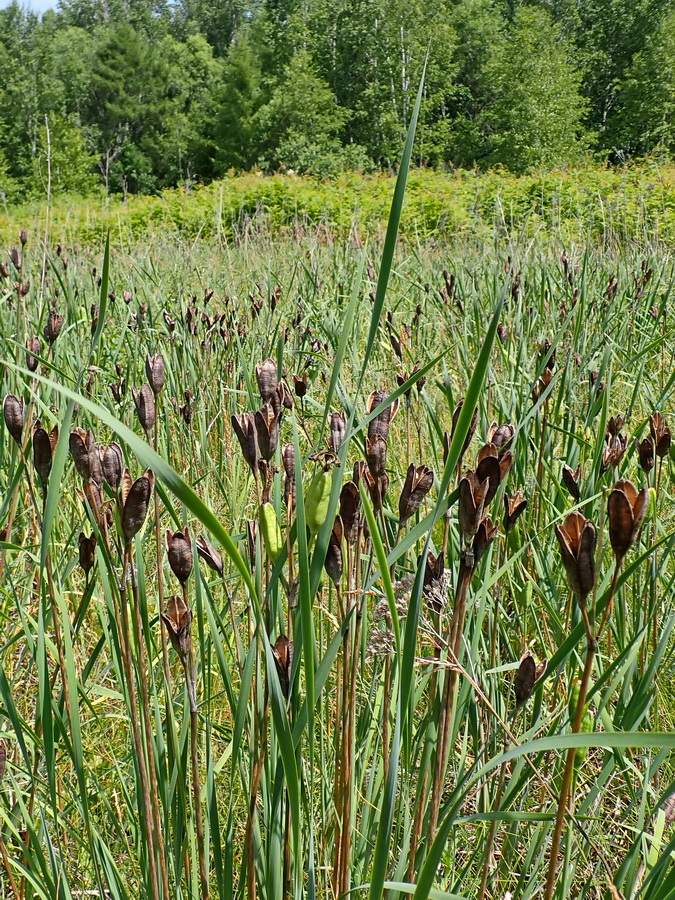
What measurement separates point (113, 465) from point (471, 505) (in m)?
0.32

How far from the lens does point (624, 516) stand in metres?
0.52

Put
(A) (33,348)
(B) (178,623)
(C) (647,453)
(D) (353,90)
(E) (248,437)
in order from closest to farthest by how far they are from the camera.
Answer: (B) (178,623), (E) (248,437), (C) (647,453), (A) (33,348), (D) (353,90)

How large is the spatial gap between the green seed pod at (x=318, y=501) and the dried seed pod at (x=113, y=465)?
17 cm

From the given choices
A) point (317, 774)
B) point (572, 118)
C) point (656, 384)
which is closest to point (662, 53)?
point (572, 118)

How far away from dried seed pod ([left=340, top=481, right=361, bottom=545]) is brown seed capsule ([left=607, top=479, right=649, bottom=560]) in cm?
23

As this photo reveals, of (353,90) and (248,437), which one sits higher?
(353,90)

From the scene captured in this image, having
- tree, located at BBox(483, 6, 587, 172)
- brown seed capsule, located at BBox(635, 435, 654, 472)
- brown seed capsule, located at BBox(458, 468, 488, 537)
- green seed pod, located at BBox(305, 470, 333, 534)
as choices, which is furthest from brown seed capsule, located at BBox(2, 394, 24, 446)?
tree, located at BBox(483, 6, 587, 172)

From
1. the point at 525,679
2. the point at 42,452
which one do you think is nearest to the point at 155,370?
the point at 42,452

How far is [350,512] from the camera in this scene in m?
0.69

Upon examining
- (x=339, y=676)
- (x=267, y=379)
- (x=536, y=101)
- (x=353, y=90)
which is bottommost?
(x=339, y=676)

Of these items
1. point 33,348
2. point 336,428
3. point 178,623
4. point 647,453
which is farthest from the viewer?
point 33,348

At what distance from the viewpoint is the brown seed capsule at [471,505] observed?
56 centimetres

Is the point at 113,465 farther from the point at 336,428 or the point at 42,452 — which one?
the point at 336,428

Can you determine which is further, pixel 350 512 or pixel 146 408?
pixel 146 408
